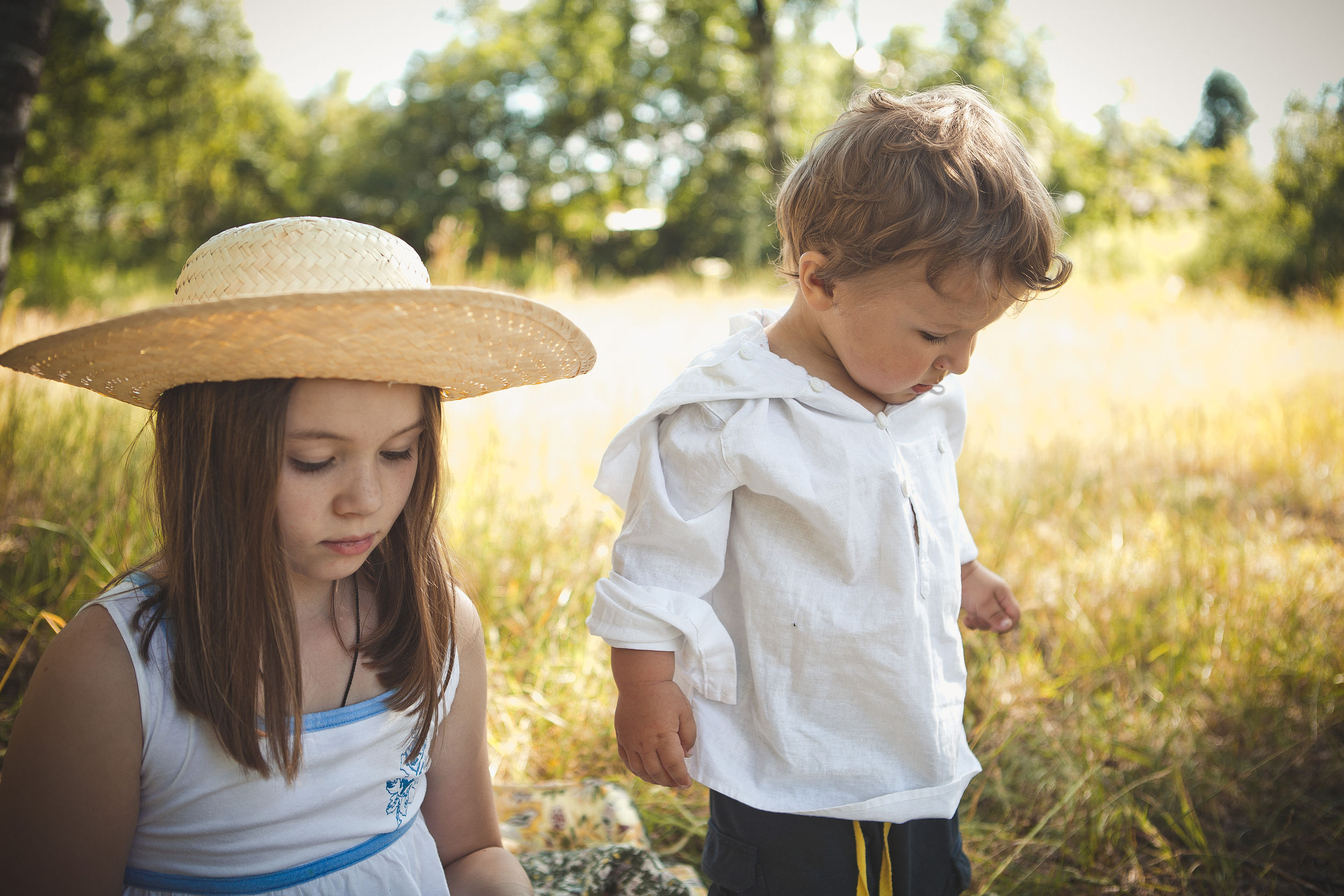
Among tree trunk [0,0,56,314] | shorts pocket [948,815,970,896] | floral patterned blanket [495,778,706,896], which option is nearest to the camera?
shorts pocket [948,815,970,896]

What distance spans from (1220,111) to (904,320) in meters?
46.6

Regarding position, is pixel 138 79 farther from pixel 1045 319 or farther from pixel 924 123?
pixel 924 123

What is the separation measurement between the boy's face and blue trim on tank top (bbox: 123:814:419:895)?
1.10 metres

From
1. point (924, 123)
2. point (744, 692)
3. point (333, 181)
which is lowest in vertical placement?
point (744, 692)

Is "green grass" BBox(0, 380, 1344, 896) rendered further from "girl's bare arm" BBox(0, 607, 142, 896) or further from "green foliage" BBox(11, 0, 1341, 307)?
"green foliage" BBox(11, 0, 1341, 307)

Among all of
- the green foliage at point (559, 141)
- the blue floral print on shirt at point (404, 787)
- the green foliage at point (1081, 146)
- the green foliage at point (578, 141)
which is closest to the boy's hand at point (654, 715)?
the blue floral print on shirt at point (404, 787)

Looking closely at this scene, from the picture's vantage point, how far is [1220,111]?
37.4 metres

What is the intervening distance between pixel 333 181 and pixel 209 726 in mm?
23643

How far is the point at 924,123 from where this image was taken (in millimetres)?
1331

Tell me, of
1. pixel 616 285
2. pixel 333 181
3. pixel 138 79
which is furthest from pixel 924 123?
pixel 333 181

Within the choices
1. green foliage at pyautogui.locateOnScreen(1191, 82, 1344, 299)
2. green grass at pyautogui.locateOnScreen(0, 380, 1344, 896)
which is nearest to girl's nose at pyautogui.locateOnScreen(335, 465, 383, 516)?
green grass at pyautogui.locateOnScreen(0, 380, 1344, 896)

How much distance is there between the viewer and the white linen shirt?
51.9 inches

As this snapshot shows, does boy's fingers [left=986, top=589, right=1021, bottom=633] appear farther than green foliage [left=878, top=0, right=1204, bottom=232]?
No

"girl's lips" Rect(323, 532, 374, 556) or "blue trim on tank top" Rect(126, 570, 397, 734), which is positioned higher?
"girl's lips" Rect(323, 532, 374, 556)
